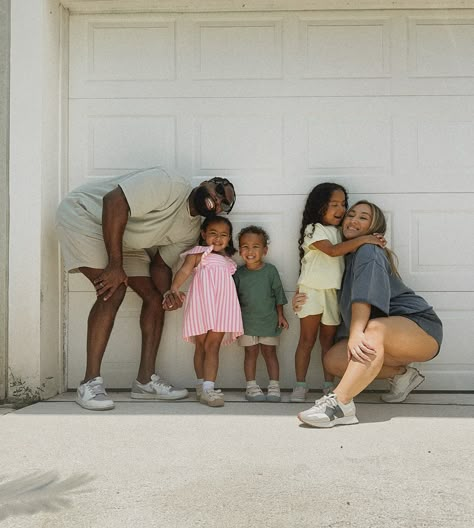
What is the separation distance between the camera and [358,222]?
13.3 feet

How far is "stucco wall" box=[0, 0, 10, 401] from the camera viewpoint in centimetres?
414

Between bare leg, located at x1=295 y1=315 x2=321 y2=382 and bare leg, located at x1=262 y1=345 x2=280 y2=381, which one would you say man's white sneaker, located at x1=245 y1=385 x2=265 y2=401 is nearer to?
bare leg, located at x1=262 y1=345 x2=280 y2=381

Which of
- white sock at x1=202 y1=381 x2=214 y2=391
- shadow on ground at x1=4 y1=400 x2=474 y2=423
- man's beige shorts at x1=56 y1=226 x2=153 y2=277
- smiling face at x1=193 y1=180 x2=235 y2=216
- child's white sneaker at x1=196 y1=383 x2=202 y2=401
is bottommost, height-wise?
shadow on ground at x1=4 y1=400 x2=474 y2=423

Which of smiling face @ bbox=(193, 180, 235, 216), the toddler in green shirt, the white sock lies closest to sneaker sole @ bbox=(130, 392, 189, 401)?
the white sock

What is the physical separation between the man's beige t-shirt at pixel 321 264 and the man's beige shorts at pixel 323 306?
0.16 feet

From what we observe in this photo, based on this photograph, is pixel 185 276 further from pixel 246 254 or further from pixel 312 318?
pixel 312 318

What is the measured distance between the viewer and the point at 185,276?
4129 millimetres

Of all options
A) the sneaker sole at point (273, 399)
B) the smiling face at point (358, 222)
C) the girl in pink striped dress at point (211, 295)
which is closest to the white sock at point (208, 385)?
the girl in pink striped dress at point (211, 295)

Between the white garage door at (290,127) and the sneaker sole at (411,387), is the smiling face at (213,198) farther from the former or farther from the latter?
the sneaker sole at (411,387)

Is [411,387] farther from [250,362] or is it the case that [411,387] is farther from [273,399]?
[250,362]

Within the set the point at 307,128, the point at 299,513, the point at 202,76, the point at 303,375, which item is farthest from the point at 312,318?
the point at 299,513

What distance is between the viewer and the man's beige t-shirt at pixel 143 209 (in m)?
3.93

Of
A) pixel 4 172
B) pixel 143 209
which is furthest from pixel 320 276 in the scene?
pixel 4 172

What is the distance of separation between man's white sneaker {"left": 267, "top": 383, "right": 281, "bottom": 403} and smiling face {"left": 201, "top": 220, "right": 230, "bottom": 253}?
91 centimetres
